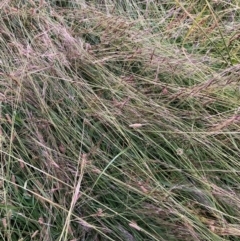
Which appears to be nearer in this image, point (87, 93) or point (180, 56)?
point (87, 93)

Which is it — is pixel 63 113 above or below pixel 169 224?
above

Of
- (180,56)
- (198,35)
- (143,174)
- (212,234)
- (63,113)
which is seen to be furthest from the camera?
(198,35)

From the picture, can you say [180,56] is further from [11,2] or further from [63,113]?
[11,2]

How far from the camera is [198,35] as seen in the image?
154 centimetres

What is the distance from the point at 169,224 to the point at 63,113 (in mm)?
437

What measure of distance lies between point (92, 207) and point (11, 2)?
0.81 meters

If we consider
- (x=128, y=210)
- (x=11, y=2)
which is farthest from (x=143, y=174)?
(x=11, y=2)

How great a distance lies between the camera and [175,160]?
3.87 feet

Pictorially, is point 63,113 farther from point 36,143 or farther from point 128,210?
point 128,210

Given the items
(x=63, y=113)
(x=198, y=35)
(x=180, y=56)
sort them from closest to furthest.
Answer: (x=63, y=113), (x=180, y=56), (x=198, y=35)

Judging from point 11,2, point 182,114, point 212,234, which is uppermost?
point 11,2

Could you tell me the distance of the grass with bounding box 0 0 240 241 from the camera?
1.07m

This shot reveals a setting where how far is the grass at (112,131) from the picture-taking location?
1.07 m

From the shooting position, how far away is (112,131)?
4.00 feet
